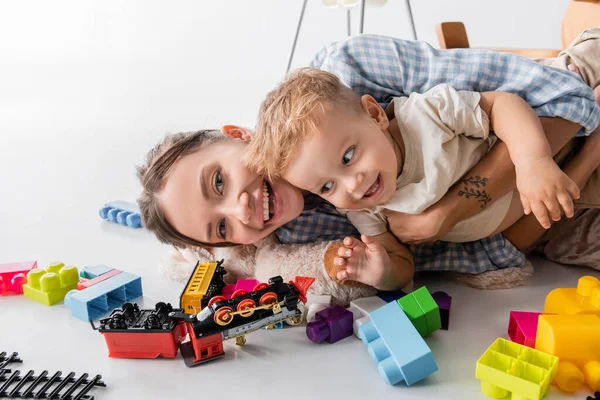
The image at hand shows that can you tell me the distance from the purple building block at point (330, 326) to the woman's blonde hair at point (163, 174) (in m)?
0.23

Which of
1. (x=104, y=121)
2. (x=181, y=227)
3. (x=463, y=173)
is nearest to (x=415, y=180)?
(x=463, y=173)

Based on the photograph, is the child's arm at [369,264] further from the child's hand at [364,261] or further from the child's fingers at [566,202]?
the child's fingers at [566,202]

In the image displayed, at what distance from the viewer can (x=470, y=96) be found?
100cm

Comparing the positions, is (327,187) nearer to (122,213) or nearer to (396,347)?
(396,347)

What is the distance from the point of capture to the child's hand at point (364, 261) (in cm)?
99

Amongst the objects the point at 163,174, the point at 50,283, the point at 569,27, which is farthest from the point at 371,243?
the point at 569,27

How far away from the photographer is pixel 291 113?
3.01 ft

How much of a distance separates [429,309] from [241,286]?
0.33 meters

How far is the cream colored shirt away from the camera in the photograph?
3.18ft

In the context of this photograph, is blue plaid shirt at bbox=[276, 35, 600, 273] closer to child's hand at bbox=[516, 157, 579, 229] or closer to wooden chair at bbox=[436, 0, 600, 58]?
child's hand at bbox=[516, 157, 579, 229]

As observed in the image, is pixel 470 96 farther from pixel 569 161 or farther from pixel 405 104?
pixel 569 161

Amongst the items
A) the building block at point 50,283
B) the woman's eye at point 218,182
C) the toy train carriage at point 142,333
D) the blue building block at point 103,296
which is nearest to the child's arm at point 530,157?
the woman's eye at point 218,182

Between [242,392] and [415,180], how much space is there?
0.43 m

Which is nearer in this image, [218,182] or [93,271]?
[218,182]
